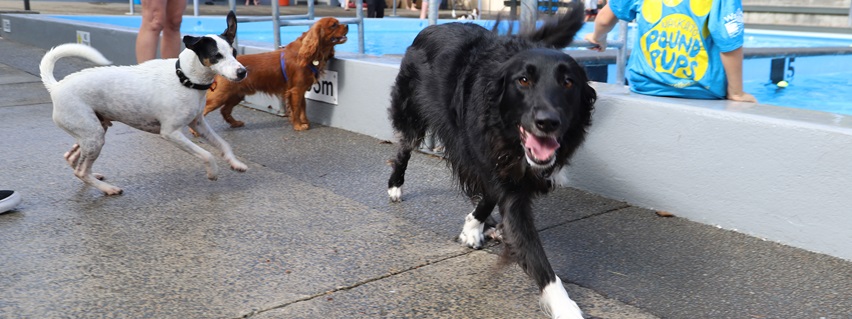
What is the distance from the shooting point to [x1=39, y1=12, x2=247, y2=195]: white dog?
4176 mm

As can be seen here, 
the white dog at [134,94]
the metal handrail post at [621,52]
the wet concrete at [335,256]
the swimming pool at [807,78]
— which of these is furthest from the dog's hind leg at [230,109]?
the metal handrail post at [621,52]

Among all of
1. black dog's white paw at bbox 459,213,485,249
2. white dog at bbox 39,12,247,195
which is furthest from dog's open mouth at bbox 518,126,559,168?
white dog at bbox 39,12,247,195

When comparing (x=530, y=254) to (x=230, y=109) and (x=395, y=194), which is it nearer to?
(x=395, y=194)

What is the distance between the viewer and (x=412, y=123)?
412 cm

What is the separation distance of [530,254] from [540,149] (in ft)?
1.39

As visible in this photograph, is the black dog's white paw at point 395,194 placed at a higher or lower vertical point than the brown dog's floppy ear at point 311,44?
lower

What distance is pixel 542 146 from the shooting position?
9.00 ft

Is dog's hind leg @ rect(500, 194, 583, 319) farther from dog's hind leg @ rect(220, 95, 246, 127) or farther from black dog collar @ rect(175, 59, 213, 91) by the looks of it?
dog's hind leg @ rect(220, 95, 246, 127)

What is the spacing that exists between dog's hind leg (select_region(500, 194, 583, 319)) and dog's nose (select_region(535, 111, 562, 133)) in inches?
18.7

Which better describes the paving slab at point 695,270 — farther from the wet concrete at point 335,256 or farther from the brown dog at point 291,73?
the brown dog at point 291,73

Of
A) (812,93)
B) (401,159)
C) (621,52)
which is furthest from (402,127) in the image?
(812,93)

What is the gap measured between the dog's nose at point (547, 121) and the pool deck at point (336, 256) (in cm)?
73

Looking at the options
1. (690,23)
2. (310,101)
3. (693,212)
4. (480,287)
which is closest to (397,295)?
(480,287)

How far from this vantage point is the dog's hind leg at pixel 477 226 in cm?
349
